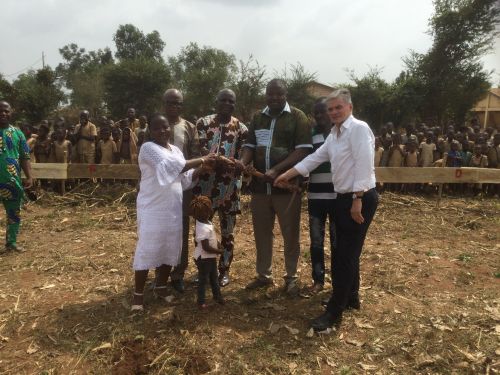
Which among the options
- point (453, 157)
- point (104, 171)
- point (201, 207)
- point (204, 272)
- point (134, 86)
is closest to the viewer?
point (201, 207)

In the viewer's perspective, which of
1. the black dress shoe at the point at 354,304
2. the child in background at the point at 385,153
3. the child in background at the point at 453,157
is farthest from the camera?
the child in background at the point at 453,157

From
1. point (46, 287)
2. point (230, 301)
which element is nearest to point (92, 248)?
point (46, 287)

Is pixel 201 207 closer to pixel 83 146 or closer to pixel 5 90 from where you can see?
pixel 83 146

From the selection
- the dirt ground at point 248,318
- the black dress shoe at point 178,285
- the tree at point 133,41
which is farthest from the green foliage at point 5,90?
the tree at point 133,41

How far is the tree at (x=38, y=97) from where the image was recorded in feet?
81.7

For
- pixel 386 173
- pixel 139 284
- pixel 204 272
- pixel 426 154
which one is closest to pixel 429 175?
pixel 386 173

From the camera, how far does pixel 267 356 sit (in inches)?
131

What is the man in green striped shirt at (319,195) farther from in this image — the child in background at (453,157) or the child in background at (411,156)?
the child in background at (453,157)

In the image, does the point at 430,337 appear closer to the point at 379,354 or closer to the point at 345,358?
the point at 379,354

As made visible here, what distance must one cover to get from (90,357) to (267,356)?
1403 millimetres

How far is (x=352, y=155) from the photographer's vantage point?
11.2 ft

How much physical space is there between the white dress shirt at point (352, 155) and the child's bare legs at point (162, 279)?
190 centimetres

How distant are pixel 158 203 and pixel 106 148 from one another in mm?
6419

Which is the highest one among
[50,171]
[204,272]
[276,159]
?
[276,159]
